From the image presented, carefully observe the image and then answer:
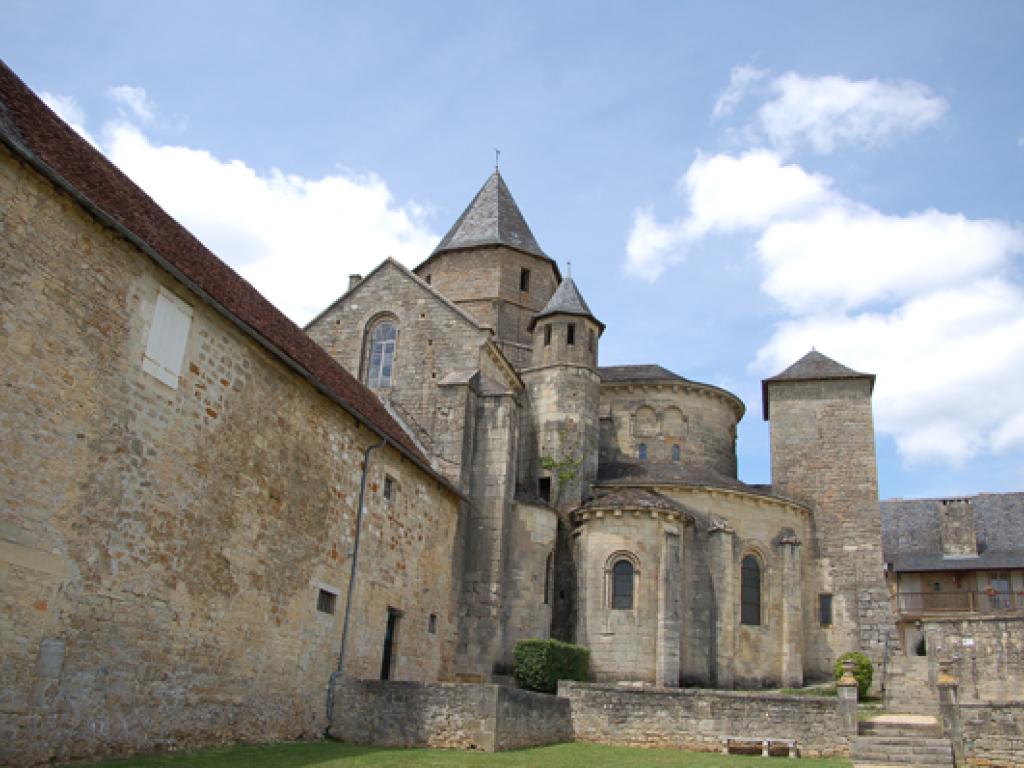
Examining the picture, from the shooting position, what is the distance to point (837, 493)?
102 ft

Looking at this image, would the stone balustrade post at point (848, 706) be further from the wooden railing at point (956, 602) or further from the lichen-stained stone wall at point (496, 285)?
the lichen-stained stone wall at point (496, 285)

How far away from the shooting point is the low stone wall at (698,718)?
56.0 feet

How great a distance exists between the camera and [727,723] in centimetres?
1767

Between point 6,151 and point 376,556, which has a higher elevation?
point 6,151

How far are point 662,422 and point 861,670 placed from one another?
10307 mm

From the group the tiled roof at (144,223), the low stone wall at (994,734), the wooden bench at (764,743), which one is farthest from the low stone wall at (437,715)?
the low stone wall at (994,734)

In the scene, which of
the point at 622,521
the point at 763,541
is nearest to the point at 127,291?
the point at 622,521

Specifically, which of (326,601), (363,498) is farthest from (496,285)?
(326,601)

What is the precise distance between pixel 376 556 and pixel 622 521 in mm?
9134

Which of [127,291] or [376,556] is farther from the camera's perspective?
[376,556]

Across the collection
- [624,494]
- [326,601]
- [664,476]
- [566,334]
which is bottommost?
[326,601]

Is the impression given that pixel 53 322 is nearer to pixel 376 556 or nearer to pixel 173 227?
pixel 173 227

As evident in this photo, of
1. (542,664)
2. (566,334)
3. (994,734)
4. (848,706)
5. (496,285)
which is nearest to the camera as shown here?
(994,734)

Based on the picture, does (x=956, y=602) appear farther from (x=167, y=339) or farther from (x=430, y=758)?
(x=167, y=339)
